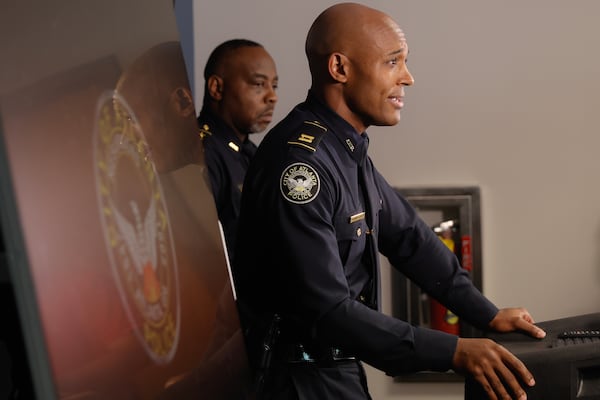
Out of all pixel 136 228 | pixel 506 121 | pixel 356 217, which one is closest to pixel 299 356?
pixel 356 217

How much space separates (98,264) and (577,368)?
36.4 inches

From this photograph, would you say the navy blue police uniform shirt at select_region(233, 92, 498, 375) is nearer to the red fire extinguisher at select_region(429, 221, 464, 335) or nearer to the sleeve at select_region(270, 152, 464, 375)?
the sleeve at select_region(270, 152, 464, 375)

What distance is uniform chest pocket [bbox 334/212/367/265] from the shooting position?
174 centimetres

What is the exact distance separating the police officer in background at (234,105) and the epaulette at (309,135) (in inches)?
30.9

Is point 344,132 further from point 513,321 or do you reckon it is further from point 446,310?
point 446,310

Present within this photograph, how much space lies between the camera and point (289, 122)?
181cm

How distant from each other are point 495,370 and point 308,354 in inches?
15.1

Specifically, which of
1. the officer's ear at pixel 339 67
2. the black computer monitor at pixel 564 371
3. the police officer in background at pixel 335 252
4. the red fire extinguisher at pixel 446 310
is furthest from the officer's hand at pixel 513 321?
the red fire extinguisher at pixel 446 310

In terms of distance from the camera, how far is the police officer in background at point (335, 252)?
5.24 ft

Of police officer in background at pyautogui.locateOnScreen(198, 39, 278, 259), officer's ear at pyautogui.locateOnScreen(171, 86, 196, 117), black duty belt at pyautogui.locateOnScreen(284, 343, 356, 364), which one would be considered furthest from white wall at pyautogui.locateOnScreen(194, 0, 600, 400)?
officer's ear at pyautogui.locateOnScreen(171, 86, 196, 117)

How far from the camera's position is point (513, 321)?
1.85 metres

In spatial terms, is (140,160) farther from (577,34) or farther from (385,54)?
(577,34)

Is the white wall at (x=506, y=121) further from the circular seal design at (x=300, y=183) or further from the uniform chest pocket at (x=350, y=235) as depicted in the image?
the circular seal design at (x=300, y=183)

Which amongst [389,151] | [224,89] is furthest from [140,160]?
[389,151]
